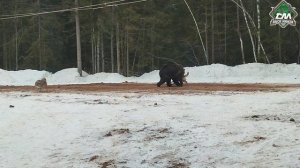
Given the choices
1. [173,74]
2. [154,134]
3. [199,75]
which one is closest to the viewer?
[154,134]

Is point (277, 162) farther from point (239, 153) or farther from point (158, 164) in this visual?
point (158, 164)

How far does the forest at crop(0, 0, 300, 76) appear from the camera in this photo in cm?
4619

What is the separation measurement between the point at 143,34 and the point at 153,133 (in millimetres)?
43849

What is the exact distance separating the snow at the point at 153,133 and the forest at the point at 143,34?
29127 millimetres

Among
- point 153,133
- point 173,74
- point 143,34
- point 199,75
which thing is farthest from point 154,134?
point 143,34

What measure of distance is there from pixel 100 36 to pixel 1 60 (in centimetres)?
2088

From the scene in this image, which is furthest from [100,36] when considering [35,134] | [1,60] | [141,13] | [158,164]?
[158,164]

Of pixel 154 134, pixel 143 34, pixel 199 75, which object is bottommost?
pixel 154 134

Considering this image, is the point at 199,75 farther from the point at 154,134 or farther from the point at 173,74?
the point at 154,134

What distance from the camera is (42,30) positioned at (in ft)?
180

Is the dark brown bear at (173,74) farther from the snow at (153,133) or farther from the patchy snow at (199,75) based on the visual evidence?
the patchy snow at (199,75)

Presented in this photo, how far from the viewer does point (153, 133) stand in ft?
31.8

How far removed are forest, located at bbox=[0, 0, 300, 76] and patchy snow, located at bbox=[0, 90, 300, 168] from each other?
29686 mm

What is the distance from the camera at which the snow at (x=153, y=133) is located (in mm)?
7898
